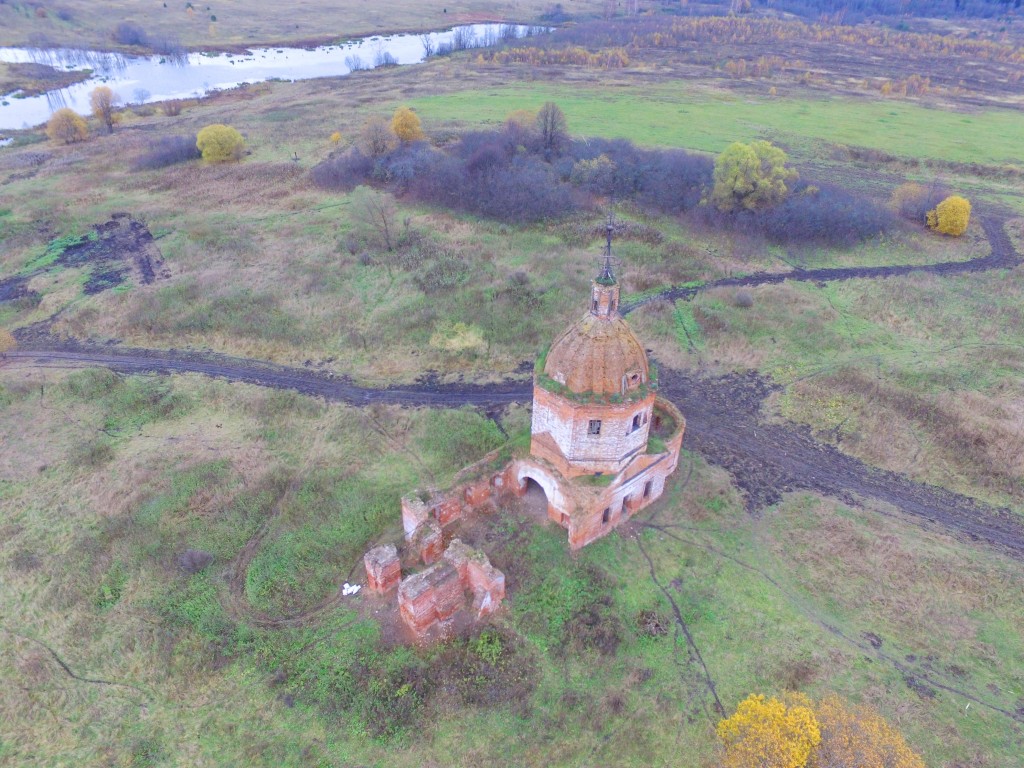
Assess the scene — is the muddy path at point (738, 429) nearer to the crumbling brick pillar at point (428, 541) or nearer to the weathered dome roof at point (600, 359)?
the weathered dome roof at point (600, 359)

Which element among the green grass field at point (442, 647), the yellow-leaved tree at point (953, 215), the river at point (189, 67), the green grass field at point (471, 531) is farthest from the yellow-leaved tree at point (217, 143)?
the yellow-leaved tree at point (953, 215)

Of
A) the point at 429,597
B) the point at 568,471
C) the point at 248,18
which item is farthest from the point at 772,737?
the point at 248,18

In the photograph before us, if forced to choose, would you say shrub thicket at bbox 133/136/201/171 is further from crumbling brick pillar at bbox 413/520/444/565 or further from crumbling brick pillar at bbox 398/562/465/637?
crumbling brick pillar at bbox 398/562/465/637

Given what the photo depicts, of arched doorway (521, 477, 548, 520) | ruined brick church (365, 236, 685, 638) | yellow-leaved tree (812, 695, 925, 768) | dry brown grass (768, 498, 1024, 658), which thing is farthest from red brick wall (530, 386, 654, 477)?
yellow-leaved tree (812, 695, 925, 768)


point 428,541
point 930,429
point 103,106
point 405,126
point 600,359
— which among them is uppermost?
point 103,106

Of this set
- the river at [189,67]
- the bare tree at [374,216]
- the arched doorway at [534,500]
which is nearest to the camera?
the arched doorway at [534,500]

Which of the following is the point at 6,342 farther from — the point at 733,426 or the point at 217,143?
the point at 733,426
